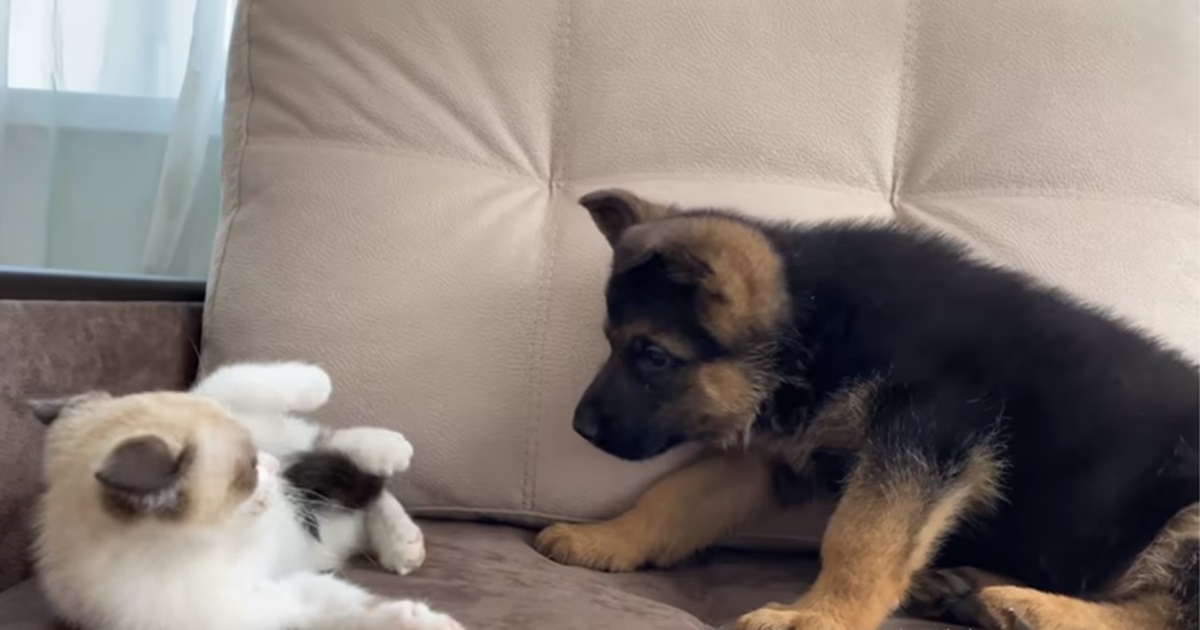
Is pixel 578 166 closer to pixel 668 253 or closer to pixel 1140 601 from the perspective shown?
pixel 668 253

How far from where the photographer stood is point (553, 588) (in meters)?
1.46

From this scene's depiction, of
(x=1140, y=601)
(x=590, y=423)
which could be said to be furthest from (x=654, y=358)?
(x=1140, y=601)

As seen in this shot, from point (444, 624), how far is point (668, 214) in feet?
2.63

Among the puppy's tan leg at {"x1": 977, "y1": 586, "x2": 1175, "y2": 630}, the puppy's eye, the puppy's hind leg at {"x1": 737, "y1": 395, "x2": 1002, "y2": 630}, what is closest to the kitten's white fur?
the puppy's eye

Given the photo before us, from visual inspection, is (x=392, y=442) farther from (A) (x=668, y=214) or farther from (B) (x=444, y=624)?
(A) (x=668, y=214)

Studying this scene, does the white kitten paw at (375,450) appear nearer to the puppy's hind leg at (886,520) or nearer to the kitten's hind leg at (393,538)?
the kitten's hind leg at (393,538)

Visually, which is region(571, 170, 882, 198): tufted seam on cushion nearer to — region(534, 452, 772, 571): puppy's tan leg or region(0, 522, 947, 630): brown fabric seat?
region(534, 452, 772, 571): puppy's tan leg

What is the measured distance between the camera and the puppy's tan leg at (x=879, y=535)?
4.67 feet

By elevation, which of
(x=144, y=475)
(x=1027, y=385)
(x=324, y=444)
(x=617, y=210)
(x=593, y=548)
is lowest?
(x=593, y=548)

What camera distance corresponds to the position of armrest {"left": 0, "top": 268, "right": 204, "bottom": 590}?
5.05 ft

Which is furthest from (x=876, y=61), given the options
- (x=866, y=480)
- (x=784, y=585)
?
(x=784, y=585)

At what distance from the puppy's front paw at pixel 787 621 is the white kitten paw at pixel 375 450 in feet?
1.82

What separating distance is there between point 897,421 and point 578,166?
73 cm

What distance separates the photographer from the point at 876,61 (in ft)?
6.34
